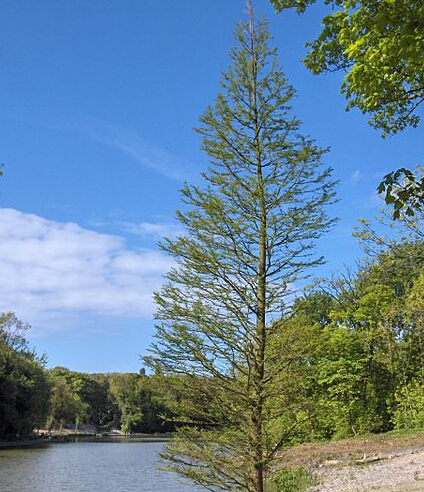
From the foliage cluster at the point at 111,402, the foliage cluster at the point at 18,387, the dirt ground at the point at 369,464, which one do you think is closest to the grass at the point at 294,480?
the dirt ground at the point at 369,464

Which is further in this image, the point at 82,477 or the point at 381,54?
the point at 82,477

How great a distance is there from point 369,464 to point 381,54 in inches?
553

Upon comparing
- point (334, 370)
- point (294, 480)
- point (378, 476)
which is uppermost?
point (334, 370)

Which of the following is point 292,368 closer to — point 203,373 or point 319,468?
point 203,373

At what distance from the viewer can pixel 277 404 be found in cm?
757

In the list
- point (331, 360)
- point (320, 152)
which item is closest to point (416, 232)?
point (320, 152)

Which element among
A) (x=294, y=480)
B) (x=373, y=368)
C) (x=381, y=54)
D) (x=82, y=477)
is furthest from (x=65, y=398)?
(x=381, y=54)

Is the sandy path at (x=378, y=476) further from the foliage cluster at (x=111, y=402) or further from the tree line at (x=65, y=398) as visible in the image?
the foliage cluster at (x=111, y=402)

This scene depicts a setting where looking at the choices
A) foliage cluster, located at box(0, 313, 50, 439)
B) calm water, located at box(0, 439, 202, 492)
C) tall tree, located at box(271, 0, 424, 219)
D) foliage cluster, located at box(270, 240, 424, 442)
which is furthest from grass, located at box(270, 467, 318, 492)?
foliage cluster, located at box(0, 313, 50, 439)

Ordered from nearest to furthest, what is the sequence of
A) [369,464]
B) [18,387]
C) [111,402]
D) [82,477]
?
1. [369,464]
2. [82,477]
3. [18,387]
4. [111,402]

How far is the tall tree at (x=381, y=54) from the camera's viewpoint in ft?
11.8

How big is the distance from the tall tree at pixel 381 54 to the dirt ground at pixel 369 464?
5863 millimetres

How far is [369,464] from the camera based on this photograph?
49.2 feet

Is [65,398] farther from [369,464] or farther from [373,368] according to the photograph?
[369,464]
